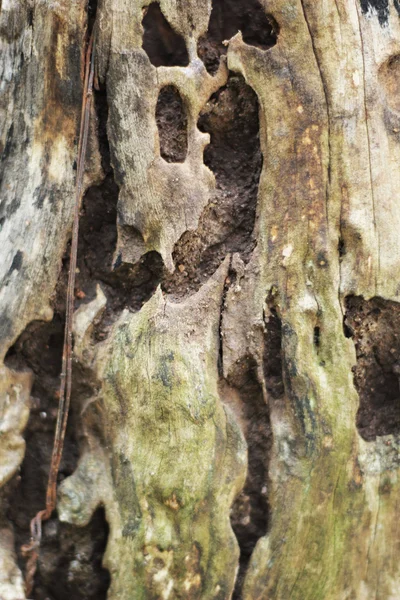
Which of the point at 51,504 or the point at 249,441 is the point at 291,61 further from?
the point at 51,504

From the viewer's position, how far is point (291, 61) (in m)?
2.03

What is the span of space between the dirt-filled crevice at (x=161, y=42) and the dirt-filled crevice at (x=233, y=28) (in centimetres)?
7

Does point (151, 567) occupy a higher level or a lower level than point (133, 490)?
lower

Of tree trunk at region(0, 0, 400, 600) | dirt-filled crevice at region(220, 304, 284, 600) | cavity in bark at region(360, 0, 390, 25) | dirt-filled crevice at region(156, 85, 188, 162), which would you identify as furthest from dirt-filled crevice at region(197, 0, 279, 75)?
dirt-filled crevice at region(220, 304, 284, 600)

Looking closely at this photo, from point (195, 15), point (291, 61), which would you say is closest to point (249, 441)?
point (291, 61)

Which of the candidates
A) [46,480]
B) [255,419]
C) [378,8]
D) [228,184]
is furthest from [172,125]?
[46,480]

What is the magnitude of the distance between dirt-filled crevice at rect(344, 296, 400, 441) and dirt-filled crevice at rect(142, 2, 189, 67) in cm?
95

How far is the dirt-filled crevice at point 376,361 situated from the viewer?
2039 mm

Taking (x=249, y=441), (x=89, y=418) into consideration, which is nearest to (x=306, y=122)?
(x=249, y=441)

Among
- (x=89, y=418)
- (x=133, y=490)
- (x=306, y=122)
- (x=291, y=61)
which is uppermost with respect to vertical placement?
(x=291, y=61)

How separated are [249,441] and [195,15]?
136cm

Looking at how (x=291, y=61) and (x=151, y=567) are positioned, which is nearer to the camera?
(x=151, y=567)

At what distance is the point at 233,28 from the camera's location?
6.80 ft

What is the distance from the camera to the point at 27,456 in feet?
6.56
